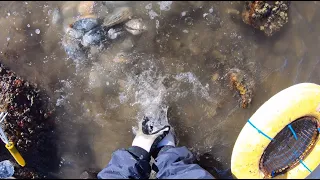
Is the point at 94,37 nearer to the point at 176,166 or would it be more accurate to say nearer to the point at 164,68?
the point at 164,68

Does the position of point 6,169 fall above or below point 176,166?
below

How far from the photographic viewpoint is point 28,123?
15.0 ft

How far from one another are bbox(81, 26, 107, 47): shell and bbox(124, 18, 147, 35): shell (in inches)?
13.2

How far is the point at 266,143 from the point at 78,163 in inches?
104

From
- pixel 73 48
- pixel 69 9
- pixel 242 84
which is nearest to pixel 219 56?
pixel 242 84

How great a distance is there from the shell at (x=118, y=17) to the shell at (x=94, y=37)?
4.6 inches

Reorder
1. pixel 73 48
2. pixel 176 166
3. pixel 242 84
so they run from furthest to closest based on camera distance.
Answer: pixel 242 84, pixel 73 48, pixel 176 166

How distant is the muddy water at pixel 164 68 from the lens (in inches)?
181

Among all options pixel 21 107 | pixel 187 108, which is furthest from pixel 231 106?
pixel 21 107

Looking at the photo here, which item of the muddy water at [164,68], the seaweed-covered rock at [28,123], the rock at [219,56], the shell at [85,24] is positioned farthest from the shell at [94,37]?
the rock at [219,56]

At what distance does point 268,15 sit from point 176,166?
2549mm

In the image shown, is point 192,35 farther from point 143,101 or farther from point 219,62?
point 143,101

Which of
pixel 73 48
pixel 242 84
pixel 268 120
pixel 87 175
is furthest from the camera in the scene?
pixel 87 175

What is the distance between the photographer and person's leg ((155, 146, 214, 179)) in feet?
11.3
